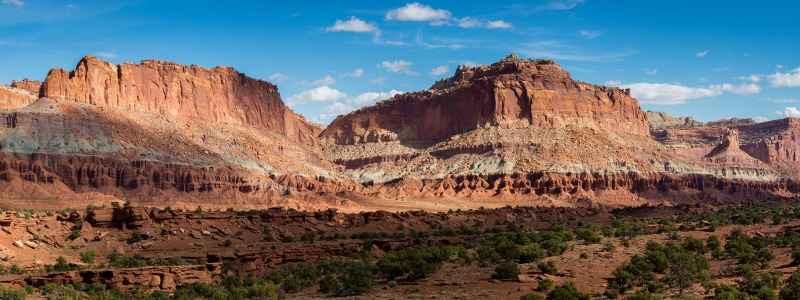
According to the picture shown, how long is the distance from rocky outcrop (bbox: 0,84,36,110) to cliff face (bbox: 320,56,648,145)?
5876 cm

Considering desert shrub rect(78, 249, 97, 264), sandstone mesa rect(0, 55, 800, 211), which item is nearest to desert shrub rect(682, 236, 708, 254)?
desert shrub rect(78, 249, 97, 264)

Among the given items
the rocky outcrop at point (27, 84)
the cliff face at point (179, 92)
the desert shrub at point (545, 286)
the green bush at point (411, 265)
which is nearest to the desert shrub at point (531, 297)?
the desert shrub at point (545, 286)

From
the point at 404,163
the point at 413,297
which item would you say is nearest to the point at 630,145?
the point at 404,163

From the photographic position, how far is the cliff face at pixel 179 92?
106 m

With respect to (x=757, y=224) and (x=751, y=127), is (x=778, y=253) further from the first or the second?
(x=751, y=127)

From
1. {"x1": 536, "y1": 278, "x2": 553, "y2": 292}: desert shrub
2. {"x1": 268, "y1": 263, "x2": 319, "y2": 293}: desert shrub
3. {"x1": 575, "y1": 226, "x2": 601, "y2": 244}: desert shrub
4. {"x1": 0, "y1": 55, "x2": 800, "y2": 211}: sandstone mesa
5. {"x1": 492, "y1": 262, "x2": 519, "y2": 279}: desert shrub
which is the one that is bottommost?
{"x1": 268, "y1": 263, "x2": 319, "y2": 293}: desert shrub

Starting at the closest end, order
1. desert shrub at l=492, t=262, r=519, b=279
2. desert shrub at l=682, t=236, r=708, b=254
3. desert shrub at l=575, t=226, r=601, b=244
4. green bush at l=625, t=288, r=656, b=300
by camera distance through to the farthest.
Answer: green bush at l=625, t=288, r=656, b=300 → desert shrub at l=492, t=262, r=519, b=279 → desert shrub at l=682, t=236, r=708, b=254 → desert shrub at l=575, t=226, r=601, b=244

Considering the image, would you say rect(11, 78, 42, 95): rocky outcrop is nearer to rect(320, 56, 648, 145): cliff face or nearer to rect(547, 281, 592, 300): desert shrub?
rect(320, 56, 648, 145): cliff face

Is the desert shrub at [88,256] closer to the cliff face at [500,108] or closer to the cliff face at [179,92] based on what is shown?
the cliff face at [179,92]

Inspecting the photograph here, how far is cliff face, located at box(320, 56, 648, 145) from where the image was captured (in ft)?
431

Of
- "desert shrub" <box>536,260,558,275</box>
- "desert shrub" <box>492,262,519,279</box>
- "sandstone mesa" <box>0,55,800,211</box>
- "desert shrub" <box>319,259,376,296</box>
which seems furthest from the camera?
"sandstone mesa" <box>0,55,800,211</box>

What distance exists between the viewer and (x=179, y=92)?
401ft

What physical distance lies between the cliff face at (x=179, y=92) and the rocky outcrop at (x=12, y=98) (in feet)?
21.6

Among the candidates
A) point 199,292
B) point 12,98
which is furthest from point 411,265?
point 12,98
